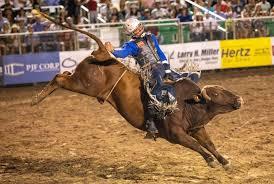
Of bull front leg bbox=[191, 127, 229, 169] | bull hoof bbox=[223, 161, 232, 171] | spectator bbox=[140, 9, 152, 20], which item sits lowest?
bull hoof bbox=[223, 161, 232, 171]

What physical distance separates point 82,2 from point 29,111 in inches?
303

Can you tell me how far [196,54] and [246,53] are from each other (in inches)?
68.5

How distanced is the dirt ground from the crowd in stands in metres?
3.73

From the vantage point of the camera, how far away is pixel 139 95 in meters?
6.55

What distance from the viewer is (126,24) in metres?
6.41

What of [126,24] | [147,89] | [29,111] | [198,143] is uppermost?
[126,24]

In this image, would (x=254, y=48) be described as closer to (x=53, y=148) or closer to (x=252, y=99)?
(x=252, y=99)

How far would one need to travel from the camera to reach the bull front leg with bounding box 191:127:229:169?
6344 millimetres

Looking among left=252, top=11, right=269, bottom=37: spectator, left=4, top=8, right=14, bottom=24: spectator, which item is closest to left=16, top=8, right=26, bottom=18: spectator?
left=4, top=8, right=14, bottom=24: spectator

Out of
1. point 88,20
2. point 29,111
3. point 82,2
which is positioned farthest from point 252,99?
point 82,2

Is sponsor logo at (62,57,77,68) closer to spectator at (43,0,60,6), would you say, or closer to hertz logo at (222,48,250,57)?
spectator at (43,0,60,6)

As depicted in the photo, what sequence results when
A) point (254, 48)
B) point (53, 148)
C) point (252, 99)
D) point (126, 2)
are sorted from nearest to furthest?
point (53, 148) → point (252, 99) → point (254, 48) → point (126, 2)

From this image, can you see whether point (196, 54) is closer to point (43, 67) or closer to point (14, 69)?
point (43, 67)

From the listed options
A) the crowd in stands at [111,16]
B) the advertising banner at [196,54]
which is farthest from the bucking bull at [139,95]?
the advertising banner at [196,54]
